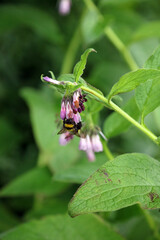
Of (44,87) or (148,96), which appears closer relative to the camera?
(148,96)

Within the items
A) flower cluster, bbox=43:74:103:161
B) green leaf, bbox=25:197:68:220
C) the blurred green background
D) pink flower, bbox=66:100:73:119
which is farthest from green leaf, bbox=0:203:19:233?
pink flower, bbox=66:100:73:119

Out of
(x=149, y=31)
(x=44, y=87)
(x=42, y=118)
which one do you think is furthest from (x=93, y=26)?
(x=44, y=87)

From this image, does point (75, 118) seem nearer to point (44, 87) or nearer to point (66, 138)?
point (66, 138)

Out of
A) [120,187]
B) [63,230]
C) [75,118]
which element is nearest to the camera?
[120,187]

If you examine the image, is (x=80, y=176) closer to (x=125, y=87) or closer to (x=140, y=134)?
(x=125, y=87)

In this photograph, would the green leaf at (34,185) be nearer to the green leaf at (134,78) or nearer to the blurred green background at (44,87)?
the blurred green background at (44,87)

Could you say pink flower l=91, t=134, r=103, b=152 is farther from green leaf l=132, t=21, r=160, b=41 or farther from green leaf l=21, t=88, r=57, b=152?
green leaf l=132, t=21, r=160, b=41

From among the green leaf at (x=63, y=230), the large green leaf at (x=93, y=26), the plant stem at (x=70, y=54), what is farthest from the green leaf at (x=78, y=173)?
the plant stem at (x=70, y=54)
